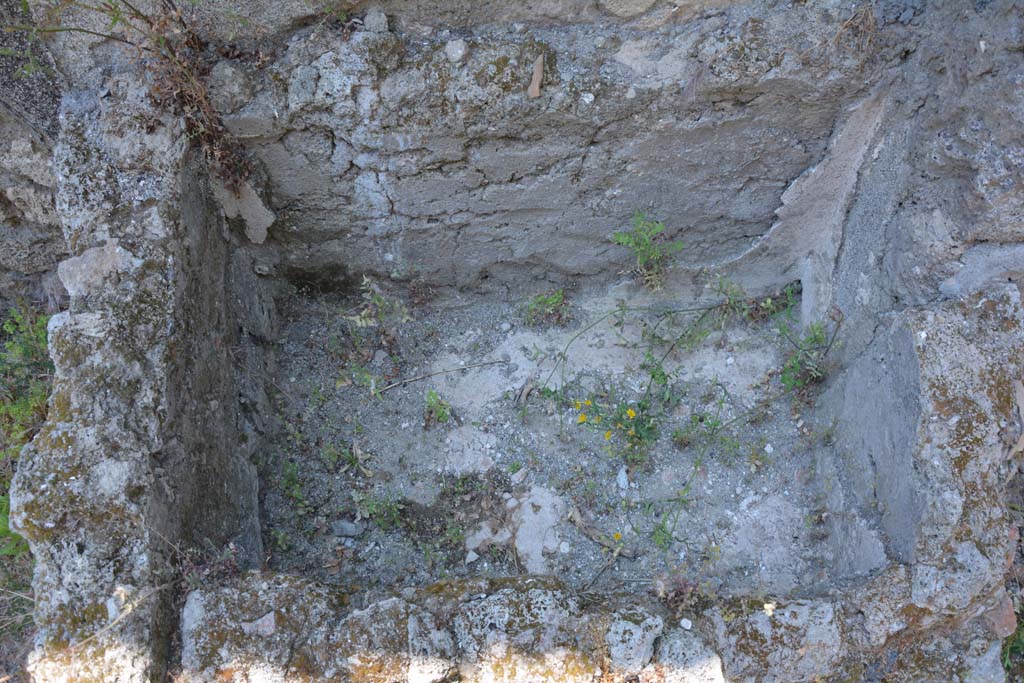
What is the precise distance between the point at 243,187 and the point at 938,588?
295 centimetres

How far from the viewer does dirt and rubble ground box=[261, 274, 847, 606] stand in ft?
9.98

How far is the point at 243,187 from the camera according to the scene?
10.2ft

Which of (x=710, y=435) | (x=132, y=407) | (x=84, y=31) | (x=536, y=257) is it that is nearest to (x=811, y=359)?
(x=710, y=435)

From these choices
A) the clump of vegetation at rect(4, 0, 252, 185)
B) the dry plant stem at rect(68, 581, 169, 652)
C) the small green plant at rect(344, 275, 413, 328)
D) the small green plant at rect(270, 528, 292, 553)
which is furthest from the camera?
the small green plant at rect(344, 275, 413, 328)

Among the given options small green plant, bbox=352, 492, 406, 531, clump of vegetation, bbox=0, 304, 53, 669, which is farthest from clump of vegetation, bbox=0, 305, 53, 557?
small green plant, bbox=352, 492, 406, 531

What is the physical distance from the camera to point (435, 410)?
337cm

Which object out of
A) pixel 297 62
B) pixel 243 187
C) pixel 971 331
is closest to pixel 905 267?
pixel 971 331

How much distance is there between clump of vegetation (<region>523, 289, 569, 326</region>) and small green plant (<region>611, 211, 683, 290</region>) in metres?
0.41

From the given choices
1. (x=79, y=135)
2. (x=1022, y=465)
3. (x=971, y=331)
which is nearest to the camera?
(x=971, y=331)

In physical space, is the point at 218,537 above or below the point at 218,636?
above

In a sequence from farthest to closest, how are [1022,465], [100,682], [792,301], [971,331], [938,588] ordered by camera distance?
[792,301] → [1022,465] → [971,331] → [938,588] → [100,682]

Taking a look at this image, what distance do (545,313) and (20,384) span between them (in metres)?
2.64

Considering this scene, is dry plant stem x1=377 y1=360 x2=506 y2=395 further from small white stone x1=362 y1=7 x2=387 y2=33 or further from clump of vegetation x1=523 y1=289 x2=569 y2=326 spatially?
small white stone x1=362 y1=7 x2=387 y2=33

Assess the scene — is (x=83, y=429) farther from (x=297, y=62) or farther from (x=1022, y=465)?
(x=1022, y=465)
